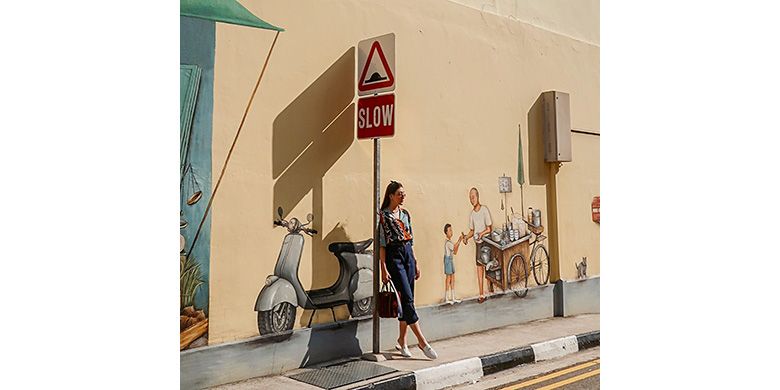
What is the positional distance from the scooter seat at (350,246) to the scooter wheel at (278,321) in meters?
0.73

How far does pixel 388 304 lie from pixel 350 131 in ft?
5.72

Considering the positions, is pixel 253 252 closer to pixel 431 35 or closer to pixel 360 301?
pixel 360 301

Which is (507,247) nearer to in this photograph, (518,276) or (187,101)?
(518,276)

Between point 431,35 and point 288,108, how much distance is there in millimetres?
2352

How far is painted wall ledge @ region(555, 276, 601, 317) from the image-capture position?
375 inches

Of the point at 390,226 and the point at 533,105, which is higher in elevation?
the point at 533,105

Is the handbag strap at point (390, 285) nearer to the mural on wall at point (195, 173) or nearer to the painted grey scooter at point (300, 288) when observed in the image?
A: the painted grey scooter at point (300, 288)

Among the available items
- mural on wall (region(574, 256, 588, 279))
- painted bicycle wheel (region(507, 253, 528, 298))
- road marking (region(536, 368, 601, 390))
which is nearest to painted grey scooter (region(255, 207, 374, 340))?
road marking (region(536, 368, 601, 390))

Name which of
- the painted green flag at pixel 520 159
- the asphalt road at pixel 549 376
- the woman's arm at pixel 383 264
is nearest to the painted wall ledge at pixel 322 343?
the woman's arm at pixel 383 264

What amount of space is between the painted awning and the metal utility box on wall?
15.2ft

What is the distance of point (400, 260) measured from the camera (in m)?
6.65

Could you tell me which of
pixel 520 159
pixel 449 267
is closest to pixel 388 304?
pixel 449 267

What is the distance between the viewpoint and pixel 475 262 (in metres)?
8.25

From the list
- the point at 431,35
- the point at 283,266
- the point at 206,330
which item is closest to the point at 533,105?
the point at 431,35
